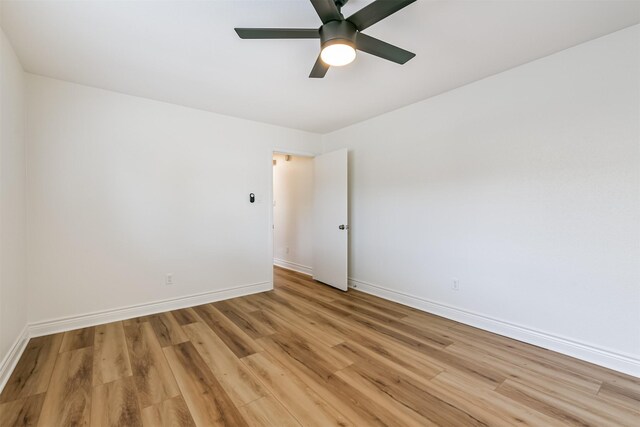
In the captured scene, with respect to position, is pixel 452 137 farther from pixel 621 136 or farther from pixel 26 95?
pixel 26 95

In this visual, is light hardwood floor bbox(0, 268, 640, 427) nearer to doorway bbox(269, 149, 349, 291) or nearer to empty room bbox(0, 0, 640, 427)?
empty room bbox(0, 0, 640, 427)

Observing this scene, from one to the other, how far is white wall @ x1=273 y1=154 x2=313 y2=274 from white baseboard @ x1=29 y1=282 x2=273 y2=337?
1.31 meters

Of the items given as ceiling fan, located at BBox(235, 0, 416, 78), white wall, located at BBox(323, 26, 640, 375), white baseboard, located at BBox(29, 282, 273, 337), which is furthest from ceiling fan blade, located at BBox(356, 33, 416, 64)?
white baseboard, located at BBox(29, 282, 273, 337)

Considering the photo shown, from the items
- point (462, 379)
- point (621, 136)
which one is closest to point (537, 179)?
point (621, 136)

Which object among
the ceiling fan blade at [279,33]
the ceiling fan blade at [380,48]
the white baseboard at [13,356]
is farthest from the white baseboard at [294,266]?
the ceiling fan blade at [279,33]

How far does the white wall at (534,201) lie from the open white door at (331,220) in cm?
78

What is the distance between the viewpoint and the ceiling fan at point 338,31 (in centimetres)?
146

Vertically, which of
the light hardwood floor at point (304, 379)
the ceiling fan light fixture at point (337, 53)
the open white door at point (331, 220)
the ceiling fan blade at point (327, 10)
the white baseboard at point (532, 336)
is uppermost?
the ceiling fan blade at point (327, 10)

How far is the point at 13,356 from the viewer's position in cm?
213

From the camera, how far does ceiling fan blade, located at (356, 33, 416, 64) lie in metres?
1.69

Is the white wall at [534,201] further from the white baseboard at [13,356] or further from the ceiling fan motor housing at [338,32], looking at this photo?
the white baseboard at [13,356]

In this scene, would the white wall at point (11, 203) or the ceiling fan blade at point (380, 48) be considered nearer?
the ceiling fan blade at point (380, 48)

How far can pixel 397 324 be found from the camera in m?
2.92

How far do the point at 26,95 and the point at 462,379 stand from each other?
14.5ft
